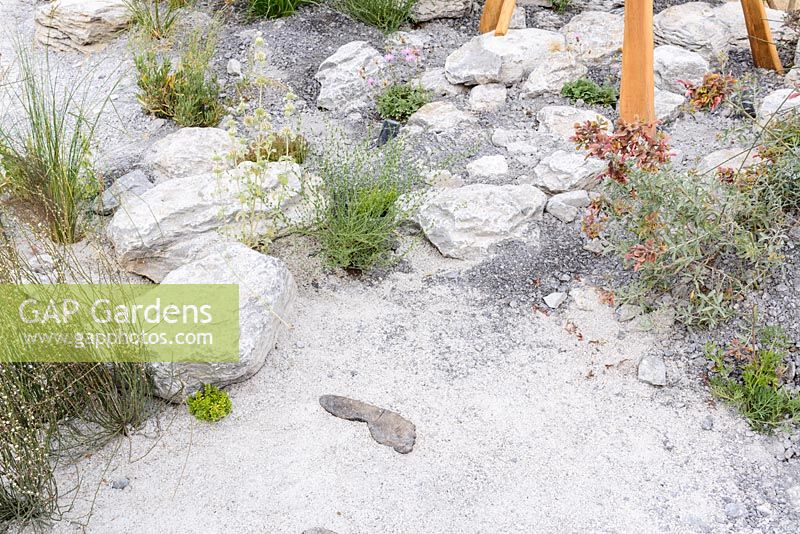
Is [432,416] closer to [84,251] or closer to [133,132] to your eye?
[84,251]

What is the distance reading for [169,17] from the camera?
5469 mm

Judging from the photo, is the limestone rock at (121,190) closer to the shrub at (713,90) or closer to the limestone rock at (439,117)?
the limestone rock at (439,117)

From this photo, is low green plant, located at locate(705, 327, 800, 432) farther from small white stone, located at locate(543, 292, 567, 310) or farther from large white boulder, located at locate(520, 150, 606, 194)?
large white boulder, located at locate(520, 150, 606, 194)

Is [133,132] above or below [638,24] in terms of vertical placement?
below

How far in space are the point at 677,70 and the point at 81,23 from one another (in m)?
3.67

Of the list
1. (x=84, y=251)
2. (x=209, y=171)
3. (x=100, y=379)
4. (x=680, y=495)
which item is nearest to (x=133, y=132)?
(x=209, y=171)

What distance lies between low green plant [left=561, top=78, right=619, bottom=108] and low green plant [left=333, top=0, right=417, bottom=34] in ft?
4.07

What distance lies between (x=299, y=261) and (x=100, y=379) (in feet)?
3.81

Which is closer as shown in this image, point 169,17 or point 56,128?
point 56,128

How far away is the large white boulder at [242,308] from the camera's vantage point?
10.6 feet

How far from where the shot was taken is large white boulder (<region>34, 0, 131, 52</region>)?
5.45 m

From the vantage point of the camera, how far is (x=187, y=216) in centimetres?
388

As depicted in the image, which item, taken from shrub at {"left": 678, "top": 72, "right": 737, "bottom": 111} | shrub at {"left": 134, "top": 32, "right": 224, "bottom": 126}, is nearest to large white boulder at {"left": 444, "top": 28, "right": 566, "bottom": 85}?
shrub at {"left": 134, "top": 32, "right": 224, "bottom": 126}

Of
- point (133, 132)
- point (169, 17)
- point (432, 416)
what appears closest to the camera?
point (432, 416)
